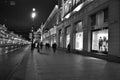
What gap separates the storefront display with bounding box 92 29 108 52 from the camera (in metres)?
20.9

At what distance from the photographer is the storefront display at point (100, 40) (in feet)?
68.5

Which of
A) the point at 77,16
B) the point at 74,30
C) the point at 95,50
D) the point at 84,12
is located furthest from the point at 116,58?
the point at 74,30

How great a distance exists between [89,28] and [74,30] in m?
8.51

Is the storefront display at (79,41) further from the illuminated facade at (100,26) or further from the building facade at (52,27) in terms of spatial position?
the building facade at (52,27)

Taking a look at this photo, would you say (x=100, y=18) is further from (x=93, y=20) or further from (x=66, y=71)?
(x=66, y=71)

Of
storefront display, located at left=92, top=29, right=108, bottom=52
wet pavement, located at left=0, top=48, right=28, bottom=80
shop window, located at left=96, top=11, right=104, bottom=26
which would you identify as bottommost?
wet pavement, located at left=0, top=48, right=28, bottom=80

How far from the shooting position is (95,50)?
23.6m

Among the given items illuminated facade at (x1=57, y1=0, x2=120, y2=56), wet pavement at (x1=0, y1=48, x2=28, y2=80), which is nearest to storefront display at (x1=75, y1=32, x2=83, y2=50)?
illuminated facade at (x1=57, y1=0, x2=120, y2=56)

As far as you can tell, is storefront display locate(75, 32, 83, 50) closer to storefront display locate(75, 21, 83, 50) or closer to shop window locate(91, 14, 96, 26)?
storefront display locate(75, 21, 83, 50)

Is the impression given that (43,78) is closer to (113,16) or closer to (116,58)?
(116,58)

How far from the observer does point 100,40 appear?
22.3 meters

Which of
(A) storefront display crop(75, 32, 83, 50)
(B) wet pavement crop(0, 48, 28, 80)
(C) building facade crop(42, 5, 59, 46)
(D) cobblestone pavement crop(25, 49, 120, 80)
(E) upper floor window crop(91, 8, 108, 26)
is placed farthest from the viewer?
(C) building facade crop(42, 5, 59, 46)

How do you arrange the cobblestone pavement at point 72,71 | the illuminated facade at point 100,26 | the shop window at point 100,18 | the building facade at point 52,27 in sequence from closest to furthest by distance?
1. the cobblestone pavement at point 72,71
2. the illuminated facade at point 100,26
3. the shop window at point 100,18
4. the building facade at point 52,27

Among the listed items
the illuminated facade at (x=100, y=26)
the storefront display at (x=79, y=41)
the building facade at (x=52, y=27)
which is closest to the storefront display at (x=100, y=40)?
the illuminated facade at (x=100, y=26)
